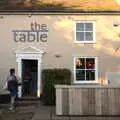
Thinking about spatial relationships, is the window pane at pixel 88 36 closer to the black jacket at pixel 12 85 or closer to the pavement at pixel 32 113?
the pavement at pixel 32 113

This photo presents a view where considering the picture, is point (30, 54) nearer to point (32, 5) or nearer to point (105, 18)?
point (32, 5)

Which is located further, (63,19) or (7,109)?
(63,19)

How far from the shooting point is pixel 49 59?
74.0ft

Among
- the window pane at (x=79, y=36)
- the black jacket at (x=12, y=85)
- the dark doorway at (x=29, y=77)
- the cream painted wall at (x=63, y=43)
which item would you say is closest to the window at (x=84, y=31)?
the window pane at (x=79, y=36)

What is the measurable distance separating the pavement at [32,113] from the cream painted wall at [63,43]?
2.31 meters

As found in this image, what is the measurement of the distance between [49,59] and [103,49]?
118 inches

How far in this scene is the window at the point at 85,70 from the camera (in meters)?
22.7

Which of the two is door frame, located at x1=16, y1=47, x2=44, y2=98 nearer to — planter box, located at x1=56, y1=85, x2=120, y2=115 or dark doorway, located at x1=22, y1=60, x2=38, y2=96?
dark doorway, located at x1=22, y1=60, x2=38, y2=96

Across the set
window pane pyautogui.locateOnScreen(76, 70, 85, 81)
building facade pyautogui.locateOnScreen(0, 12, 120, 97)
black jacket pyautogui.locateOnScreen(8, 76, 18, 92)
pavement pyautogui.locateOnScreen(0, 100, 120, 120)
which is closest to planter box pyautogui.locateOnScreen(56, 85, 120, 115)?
pavement pyautogui.locateOnScreen(0, 100, 120, 120)

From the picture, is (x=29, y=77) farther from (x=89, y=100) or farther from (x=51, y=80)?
(x=89, y=100)

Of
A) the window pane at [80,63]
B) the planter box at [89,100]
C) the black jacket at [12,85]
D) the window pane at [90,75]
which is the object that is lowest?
the planter box at [89,100]

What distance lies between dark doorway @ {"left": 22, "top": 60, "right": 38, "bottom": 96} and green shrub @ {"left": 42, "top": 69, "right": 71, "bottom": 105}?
5.46 ft

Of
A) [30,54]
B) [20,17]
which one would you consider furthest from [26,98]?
[20,17]

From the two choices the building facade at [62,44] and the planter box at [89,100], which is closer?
the planter box at [89,100]
